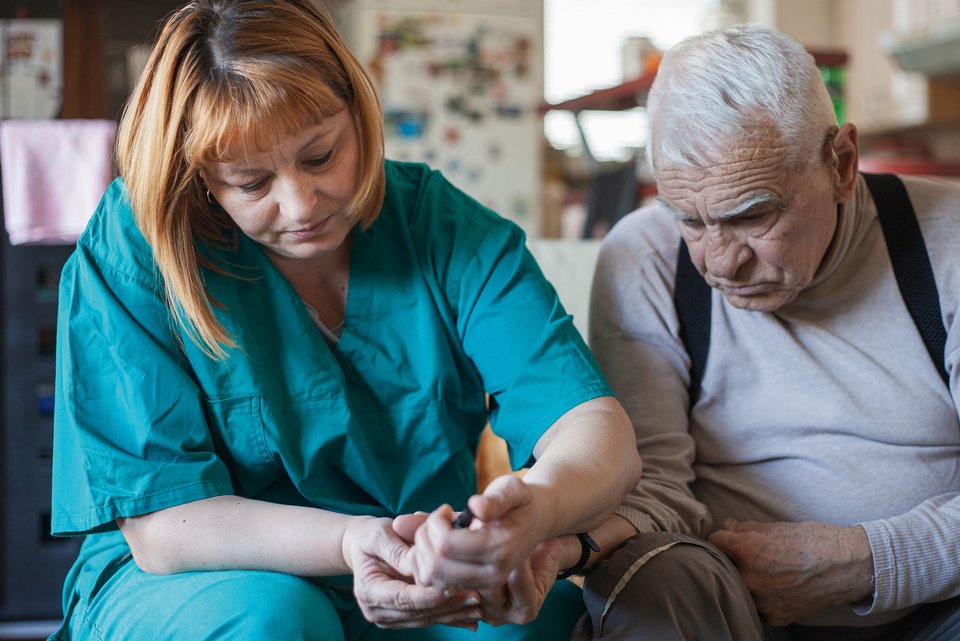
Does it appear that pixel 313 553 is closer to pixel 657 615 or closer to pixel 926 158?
pixel 657 615

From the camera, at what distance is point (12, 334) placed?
2186 millimetres

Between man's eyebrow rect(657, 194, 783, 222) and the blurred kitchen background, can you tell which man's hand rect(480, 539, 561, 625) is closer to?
man's eyebrow rect(657, 194, 783, 222)

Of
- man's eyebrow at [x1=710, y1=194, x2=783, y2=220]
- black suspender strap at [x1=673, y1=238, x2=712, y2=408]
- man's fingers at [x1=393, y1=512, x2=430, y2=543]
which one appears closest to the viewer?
man's fingers at [x1=393, y1=512, x2=430, y2=543]

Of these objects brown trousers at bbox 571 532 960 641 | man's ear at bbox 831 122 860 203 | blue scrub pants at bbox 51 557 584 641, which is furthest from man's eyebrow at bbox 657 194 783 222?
blue scrub pants at bbox 51 557 584 641

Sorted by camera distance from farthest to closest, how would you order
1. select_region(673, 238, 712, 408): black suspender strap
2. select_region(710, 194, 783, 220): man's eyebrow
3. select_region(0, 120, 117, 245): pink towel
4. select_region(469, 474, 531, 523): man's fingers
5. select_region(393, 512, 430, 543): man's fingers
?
select_region(0, 120, 117, 245): pink towel
select_region(673, 238, 712, 408): black suspender strap
select_region(710, 194, 783, 220): man's eyebrow
select_region(393, 512, 430, 543): man's fingers
select_region(469, 474, 531, 523): man's fingers

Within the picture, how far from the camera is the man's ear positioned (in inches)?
48.4

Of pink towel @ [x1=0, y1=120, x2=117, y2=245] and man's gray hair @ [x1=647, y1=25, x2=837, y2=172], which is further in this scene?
pink towel @ [x1=0, y1=120, x2=117, y2=245]

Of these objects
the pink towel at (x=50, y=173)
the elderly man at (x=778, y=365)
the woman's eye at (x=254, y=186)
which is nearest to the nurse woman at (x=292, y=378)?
the woman's eye at (x=254, y=186)

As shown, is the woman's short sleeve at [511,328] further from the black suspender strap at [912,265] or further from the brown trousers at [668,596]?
the black suspender strap at [912,265]

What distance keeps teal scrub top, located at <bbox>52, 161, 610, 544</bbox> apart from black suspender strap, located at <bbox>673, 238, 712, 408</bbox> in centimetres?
21

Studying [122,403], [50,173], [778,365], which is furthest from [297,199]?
[50,173]

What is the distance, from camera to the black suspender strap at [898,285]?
1.27 meters

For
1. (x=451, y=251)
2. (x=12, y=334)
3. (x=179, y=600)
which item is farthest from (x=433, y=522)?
(x=12, y=334)

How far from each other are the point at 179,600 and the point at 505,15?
3.91m
